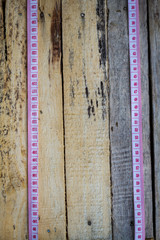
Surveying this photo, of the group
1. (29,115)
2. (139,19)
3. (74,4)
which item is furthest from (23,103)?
(139,19)

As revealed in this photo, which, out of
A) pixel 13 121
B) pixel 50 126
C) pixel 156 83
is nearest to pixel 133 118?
pixel 156 83

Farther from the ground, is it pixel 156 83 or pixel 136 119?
pixel 156 83

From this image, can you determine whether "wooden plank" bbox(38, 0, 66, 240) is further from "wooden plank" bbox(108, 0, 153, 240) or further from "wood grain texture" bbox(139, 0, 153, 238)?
"wood grain texture" bbox(139, 0, 153, 238)

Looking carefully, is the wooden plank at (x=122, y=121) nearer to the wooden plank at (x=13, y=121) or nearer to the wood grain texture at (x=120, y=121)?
the wood grain texture at (x=120, y=121)

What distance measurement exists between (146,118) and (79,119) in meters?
0.28

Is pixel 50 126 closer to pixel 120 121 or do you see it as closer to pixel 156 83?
pixel 120 121

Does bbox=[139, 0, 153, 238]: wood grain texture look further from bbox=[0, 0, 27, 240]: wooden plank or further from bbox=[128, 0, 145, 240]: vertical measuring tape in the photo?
bbox=[0, 0, 27, 240]: wooden plank

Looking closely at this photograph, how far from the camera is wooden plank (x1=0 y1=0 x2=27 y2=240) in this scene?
92cm

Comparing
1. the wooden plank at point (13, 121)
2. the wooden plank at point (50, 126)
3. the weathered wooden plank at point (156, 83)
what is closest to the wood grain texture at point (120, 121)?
the weathered wooden plank at point (156, 83)

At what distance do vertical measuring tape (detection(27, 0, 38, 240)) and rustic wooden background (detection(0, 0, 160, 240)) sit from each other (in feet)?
0.07

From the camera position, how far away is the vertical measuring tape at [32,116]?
2.98 feet

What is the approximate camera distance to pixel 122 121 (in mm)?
936

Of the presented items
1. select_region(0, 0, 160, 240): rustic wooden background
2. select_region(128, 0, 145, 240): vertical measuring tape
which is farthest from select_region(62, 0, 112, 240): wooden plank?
select_region(128, 0, 145, 240): vertical measuring tape

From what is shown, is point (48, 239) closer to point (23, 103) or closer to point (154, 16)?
point (23, 103)
